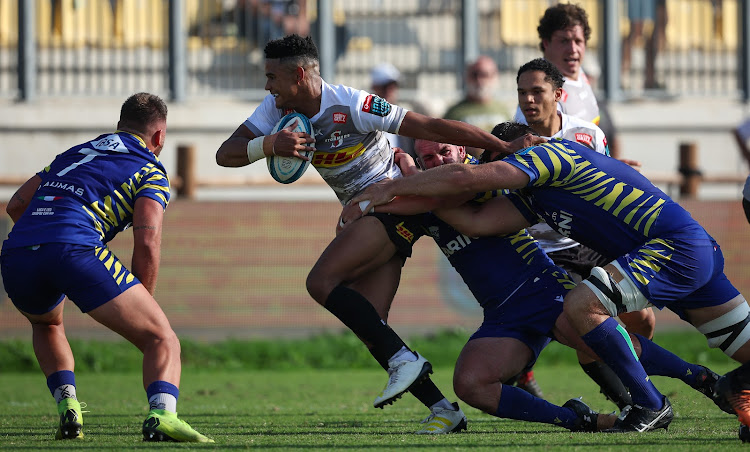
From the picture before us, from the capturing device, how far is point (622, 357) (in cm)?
564

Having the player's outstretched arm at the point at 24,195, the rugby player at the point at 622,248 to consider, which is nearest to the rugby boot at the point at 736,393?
the rugby player at the point at 622,248

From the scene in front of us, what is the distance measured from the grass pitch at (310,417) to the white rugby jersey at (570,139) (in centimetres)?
114

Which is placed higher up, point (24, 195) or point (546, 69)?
point (546, 69)

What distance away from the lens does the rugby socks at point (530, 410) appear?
596 cm

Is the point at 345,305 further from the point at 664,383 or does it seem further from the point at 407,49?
the point at 407,49

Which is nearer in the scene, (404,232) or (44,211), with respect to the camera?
(44,211)

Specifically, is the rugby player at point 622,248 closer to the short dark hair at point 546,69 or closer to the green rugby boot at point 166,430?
the short dark hair at point 546,69

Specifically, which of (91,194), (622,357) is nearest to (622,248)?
(622,357)

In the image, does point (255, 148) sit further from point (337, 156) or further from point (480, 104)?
point (480, 104)

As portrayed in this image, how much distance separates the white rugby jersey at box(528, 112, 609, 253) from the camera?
7.00 metres

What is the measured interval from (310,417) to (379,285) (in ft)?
3.77

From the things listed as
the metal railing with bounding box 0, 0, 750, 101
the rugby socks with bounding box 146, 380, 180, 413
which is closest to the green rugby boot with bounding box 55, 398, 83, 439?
the rugby socks with bounding box 146, 380, 180, 413

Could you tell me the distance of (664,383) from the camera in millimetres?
9125

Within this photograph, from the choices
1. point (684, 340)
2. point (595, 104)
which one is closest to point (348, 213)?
point (595, 104)
